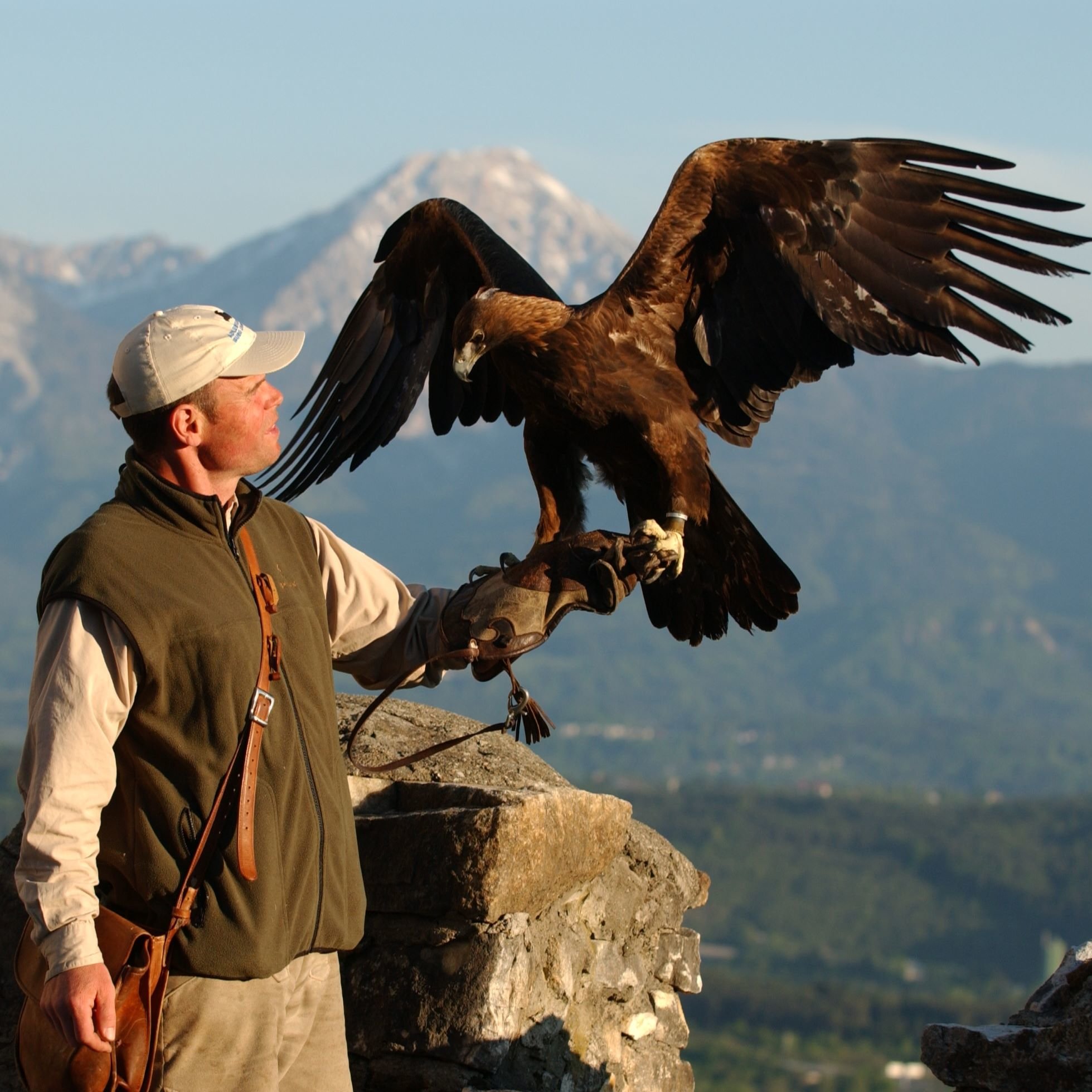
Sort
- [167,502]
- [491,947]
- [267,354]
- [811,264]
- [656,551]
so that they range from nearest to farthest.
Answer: [167,502] < [267,354] < [491,947] < [656,551] < [811,264]

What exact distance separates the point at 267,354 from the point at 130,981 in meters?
1.19

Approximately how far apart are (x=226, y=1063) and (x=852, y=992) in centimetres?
6647

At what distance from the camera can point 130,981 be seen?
9.48 feet

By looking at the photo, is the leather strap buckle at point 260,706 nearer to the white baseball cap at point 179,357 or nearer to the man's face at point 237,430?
the man's face at point 237,430

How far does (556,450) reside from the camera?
5.69 meters

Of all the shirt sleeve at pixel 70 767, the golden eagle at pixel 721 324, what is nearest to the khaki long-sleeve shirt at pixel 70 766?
the shirt sleeve at pixel 70 767

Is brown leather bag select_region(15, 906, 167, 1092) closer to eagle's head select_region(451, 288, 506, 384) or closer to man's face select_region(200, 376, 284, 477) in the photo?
man's face select_region(200, 376, 284, 477)

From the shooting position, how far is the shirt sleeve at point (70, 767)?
282 cm

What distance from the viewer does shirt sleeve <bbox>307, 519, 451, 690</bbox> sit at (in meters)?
3.57

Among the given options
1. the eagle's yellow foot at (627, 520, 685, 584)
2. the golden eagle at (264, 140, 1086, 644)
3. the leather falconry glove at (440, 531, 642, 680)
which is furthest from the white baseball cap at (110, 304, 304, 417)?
the golden eagle at (264, 140, 1086, 644)

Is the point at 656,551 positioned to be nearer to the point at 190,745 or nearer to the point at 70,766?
the point at 190,745

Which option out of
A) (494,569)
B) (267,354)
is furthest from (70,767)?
(494,569)

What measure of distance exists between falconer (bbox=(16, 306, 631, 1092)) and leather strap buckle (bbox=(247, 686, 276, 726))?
0.03m

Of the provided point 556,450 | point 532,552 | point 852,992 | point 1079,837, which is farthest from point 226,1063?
point 1079,837
